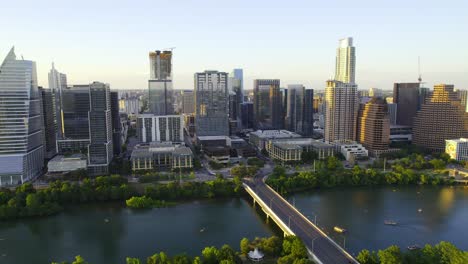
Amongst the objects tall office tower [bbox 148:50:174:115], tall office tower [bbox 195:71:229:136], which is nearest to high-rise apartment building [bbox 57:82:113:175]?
tall office tower [bbox 148:50:174:115]

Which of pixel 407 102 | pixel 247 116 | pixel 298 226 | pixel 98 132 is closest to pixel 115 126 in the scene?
pixel 98 132

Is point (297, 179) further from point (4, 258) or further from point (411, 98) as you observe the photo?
point (411, 98)

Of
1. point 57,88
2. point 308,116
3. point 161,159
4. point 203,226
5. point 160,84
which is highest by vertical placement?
point 160,84

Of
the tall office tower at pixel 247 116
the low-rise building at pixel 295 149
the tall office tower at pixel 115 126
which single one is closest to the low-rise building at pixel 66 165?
the tall office tower at pixel 115 126

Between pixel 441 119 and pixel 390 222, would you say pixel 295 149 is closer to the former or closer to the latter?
pixel 390 222

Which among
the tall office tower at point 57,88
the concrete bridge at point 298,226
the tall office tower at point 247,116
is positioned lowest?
the concrete bridge at point 298,226

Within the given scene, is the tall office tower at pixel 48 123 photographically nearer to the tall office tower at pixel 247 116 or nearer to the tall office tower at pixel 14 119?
the tall office tower at pixel 14 119
